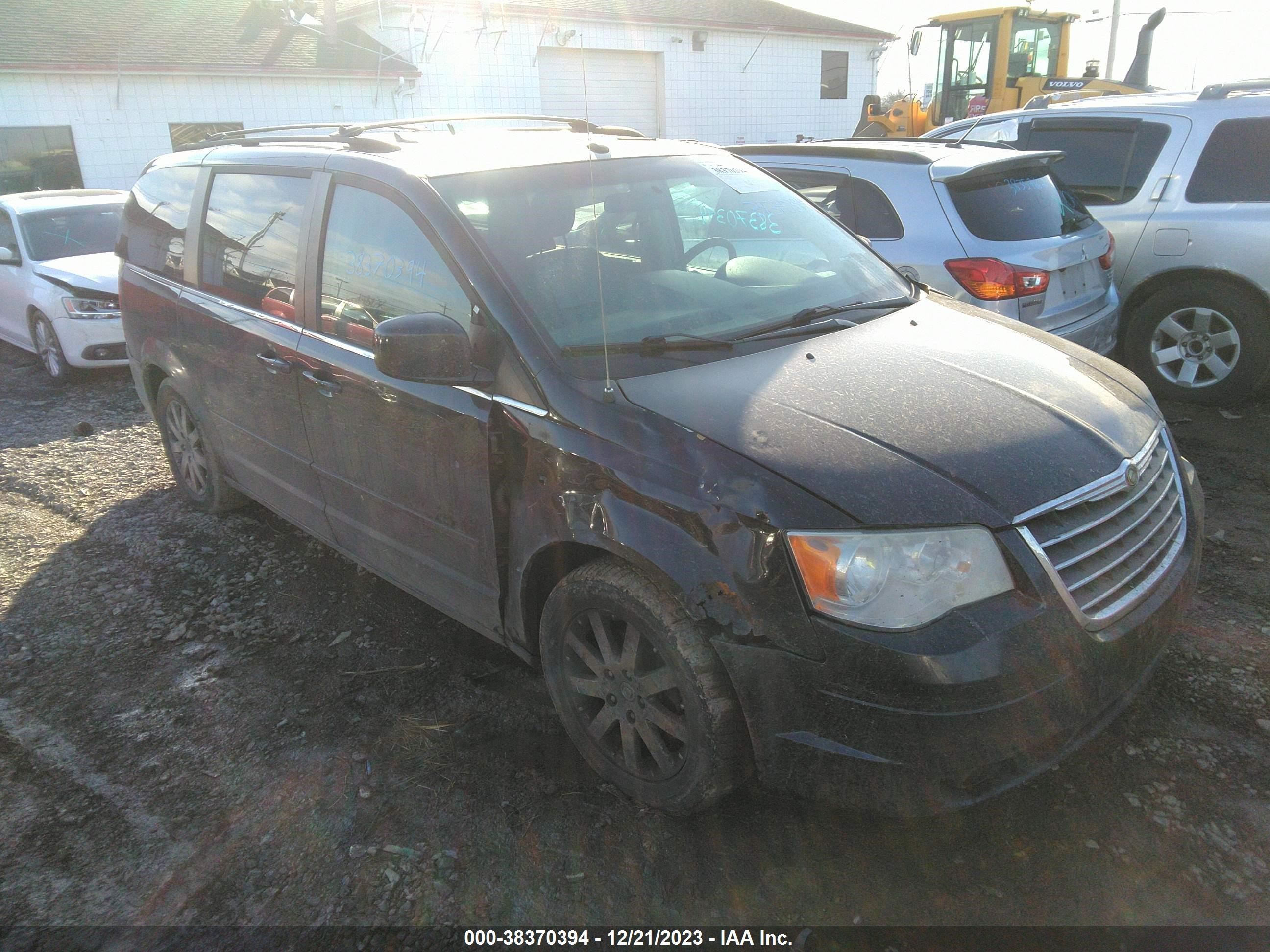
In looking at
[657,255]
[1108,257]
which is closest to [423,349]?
[657,255]

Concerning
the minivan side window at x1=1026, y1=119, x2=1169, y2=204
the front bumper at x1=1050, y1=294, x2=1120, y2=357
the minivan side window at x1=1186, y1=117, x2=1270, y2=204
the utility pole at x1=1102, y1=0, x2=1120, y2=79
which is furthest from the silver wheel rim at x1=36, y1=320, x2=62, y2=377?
the utility pole at x1=1102, y1=0, x2=1120, y2=79

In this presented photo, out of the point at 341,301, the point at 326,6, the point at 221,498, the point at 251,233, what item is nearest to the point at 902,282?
the point at 341,301

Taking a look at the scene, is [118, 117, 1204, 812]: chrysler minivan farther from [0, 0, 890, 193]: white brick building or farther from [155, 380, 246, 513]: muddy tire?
[0, 0, 890, 193]: white brick building

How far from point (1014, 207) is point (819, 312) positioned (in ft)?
8.76

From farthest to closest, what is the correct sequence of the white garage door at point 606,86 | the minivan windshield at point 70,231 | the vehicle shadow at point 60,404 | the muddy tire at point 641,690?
the white garage door at point 606,86
the minivan windshield at point 70,231
the vehicle shadow at point 60,404
the muddy tire at point 641,690

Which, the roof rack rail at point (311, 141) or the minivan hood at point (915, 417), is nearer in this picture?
the minivan hood at point (915, 417)

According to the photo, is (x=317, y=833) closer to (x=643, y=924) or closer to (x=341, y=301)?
(x=643, y=924)

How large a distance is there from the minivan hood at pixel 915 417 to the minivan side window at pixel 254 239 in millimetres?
1770

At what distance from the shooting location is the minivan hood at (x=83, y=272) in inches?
308

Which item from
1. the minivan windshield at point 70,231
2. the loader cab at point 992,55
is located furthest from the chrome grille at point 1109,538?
the loader cab at point 992,55

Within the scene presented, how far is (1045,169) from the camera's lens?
550cm

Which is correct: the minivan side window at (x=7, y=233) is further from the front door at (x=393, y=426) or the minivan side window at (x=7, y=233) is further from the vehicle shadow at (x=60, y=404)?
the front door at (x=393, y=426)

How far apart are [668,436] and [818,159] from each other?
3.87 metres

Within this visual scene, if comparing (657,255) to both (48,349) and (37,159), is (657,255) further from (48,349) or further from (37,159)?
(37,159)
